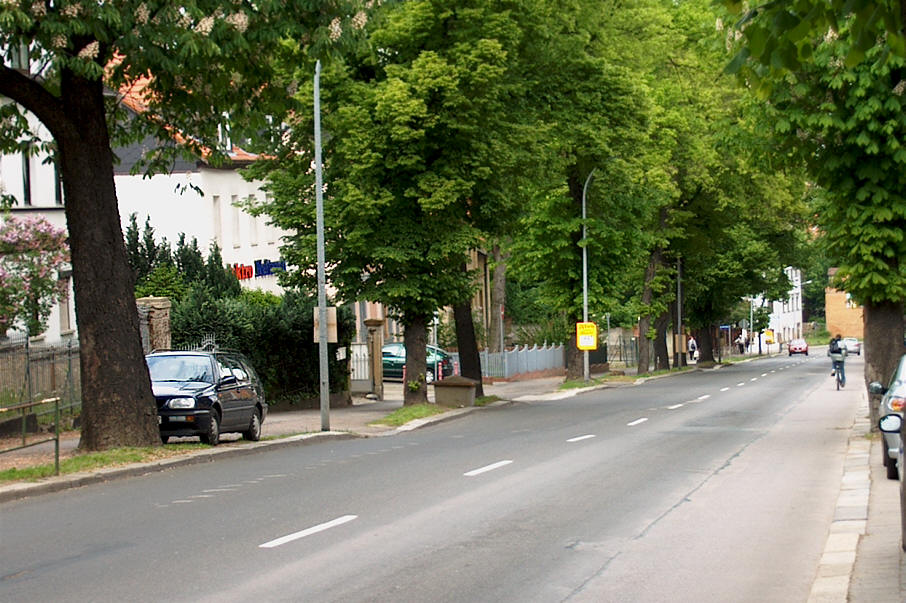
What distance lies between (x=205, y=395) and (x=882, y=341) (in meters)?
11.2

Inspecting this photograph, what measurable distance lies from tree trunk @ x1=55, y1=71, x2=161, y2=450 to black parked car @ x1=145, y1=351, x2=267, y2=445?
2.53m

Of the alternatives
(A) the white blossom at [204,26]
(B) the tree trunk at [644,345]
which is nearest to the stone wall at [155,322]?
(A) the white blossom at [204,26]

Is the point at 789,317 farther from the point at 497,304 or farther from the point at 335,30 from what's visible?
the point at 335,30

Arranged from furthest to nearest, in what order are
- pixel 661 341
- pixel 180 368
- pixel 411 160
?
1. pixel 661 341
2. pixel 411 160
3. pixel 180 368

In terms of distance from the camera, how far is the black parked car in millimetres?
20797

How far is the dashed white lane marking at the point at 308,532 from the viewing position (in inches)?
408

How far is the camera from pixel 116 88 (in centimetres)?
1866

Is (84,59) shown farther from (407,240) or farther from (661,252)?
(661,252)

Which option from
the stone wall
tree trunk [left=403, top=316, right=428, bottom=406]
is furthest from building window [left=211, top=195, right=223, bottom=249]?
tree trunk [left=403, top=316, right=428, bottom=406]

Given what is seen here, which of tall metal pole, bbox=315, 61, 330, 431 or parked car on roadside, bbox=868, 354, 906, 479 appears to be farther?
tall metal pole, bbox=315, 61, 330, 431

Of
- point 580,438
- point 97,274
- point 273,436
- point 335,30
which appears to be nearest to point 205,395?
point 273,436

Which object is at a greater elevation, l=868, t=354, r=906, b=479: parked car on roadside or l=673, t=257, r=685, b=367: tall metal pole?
l=673, t=257, r=685, b=367: tall metal pole

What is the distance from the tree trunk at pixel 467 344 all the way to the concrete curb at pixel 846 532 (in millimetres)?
17670

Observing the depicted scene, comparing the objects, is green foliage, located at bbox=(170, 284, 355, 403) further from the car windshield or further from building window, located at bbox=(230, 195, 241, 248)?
the car windshield
